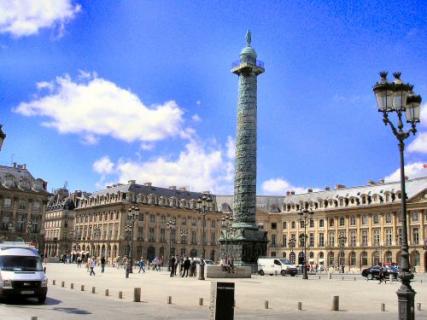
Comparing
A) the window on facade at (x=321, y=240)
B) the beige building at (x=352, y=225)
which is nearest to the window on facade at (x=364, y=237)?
the beige building at (x=352, y=225)

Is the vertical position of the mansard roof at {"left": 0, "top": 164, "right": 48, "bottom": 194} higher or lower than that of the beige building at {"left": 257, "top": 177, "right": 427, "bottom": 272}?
higher

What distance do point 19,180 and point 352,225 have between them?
174 feet

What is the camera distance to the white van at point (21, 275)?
50.9 ft

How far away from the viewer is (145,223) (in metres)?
88.0

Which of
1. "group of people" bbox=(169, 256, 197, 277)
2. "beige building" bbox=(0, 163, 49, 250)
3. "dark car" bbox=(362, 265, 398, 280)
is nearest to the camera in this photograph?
"group of people" bbox=(169, 256, 197, 277)

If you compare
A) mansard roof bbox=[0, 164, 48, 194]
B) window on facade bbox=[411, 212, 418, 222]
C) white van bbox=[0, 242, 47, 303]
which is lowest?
white van bbox=[0, 242, 47, 303]

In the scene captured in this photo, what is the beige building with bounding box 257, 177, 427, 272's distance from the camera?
72.8m

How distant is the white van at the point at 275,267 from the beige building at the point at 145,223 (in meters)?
37.9

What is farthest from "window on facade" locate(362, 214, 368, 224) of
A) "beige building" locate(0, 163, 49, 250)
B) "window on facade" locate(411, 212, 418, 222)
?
"beige building" locate(0, 163, 49, 250)

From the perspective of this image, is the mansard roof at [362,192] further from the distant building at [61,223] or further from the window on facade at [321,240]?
the distant building at [61,223]

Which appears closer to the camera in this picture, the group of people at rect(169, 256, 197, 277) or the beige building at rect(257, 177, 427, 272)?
the group of people at rect(169, 256, 197, 277)

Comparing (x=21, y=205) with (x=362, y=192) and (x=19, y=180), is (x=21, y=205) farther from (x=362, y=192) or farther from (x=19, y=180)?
(x=362, y=192)

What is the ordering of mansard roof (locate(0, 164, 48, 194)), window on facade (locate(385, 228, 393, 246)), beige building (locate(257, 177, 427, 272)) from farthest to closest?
mansard roof (locate(0, 164, 48, 194)), window on facade (locate(385, 228, 393, 246)), beige building (locate(257, 177, 427, 272))

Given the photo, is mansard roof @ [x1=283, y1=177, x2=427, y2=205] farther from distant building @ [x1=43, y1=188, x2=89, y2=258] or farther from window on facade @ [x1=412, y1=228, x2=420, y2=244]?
distant building @ [x1=43, y1=188, x2=89, y2=258]
